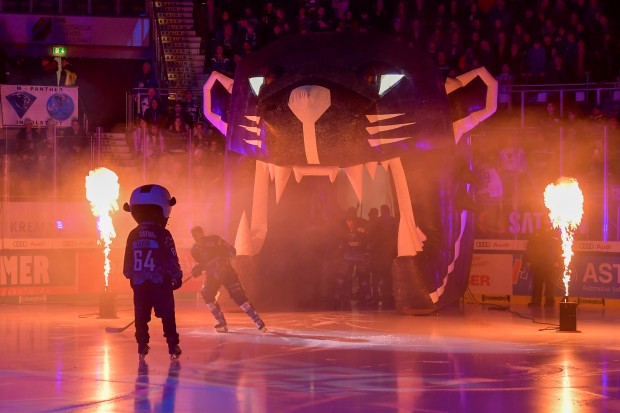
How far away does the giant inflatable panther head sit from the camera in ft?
47.1

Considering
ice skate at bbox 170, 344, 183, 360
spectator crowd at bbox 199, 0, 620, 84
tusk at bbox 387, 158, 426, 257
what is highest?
spectator crowd at bbox 199, 0, 620, 84

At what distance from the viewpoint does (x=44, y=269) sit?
19.3 m

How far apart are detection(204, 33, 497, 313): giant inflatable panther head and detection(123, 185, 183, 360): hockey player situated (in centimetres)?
369

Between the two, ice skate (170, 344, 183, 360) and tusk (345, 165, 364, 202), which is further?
tusk (345, 165, 364, 202)

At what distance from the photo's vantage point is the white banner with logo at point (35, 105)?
19797mm

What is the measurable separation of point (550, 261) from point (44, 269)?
8899 millimetres

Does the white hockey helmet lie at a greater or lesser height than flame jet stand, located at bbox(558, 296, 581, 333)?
greater

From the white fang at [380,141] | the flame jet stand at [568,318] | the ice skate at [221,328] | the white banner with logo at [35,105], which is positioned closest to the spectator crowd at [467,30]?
the white banner with logo at [35,105]

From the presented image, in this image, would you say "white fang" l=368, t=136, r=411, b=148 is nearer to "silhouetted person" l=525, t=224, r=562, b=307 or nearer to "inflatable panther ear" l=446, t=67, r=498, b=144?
"inflatable panther ear" l=446, t=67, r=498, b=144

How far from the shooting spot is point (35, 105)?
1991 centimetres

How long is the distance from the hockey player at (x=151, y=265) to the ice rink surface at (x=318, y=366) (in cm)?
36

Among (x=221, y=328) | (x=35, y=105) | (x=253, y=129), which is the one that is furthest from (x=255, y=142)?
(x=35, y=105)

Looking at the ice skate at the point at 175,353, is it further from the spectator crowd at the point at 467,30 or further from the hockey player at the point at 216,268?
the spectator crowd at the point at 467,30

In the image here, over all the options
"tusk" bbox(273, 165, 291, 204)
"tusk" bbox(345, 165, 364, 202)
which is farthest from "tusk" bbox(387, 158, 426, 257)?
"tusk" bbox(273, 165, 291, 204)
